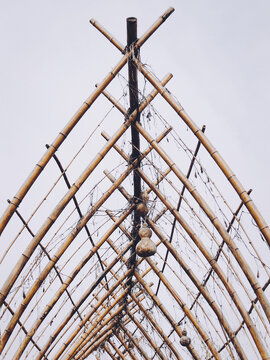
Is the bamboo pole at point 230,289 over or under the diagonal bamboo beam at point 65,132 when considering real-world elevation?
under

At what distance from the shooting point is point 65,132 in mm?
4281

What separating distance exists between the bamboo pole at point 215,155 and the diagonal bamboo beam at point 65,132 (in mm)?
272

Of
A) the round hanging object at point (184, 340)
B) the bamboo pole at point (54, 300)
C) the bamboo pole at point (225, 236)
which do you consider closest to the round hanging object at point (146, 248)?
the bamboo pole at point (225, 236)

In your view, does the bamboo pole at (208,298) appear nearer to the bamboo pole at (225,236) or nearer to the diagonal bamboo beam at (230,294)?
the diagonal bamboo beam at (230,294)

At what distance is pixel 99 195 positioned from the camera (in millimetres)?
5273

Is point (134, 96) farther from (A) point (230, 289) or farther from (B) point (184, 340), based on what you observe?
(B) point (184, 340)

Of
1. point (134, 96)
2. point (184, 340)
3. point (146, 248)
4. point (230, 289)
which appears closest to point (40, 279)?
point (146, 248)

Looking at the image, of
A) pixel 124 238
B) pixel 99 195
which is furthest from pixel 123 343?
pixel 99 195

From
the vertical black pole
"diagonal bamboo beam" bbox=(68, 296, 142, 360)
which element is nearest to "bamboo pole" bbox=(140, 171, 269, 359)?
the vertical black pole

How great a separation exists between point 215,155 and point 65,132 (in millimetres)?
1853

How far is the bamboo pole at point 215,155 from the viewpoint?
386 cm

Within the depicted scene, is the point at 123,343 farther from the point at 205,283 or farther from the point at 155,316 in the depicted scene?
the point at 205,283

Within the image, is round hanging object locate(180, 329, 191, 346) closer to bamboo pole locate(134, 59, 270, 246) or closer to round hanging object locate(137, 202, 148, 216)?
round hanging object locate(137, 202, 148, 216)

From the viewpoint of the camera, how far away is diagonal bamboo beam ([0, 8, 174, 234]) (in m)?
4.19
